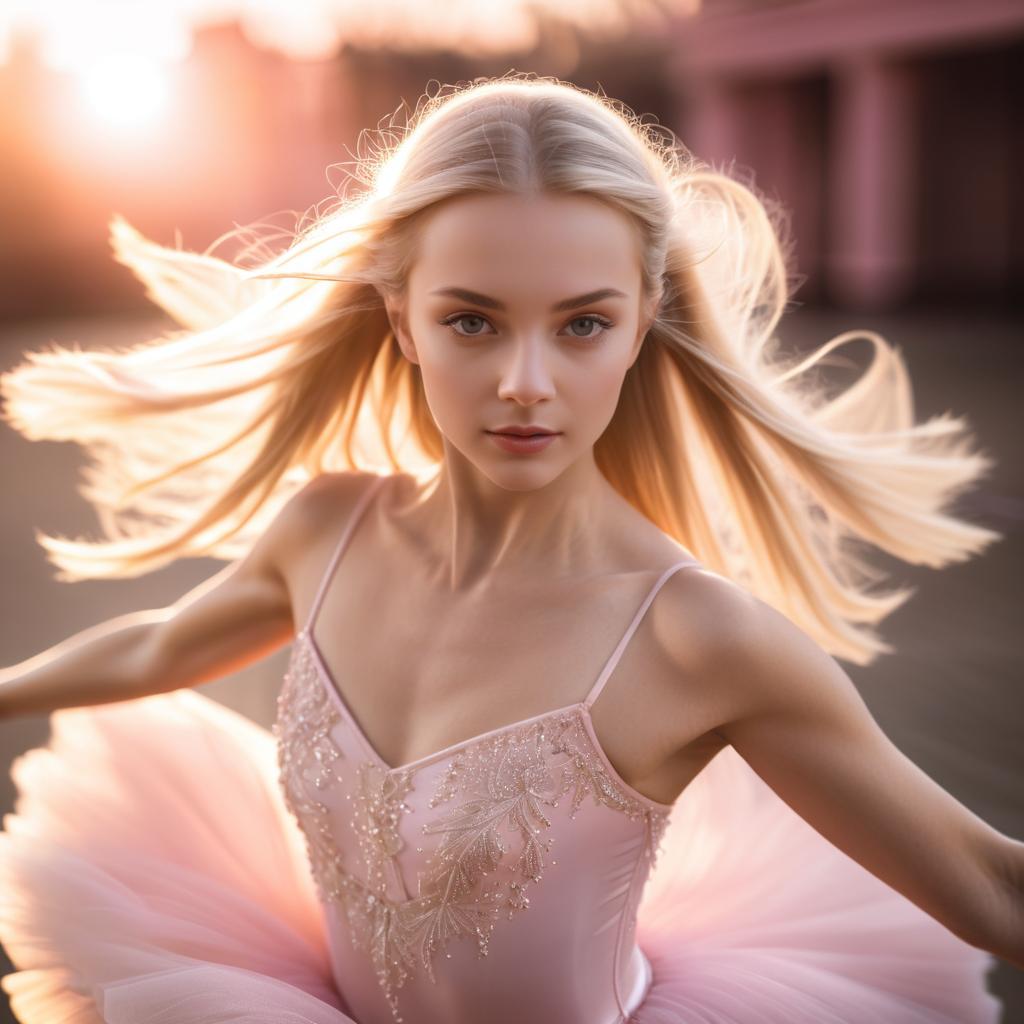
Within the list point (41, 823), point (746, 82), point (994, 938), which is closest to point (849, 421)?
point (994, 938)

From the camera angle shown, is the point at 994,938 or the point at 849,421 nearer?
the point at 994,938

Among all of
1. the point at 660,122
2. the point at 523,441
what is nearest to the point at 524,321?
the point at 523,441

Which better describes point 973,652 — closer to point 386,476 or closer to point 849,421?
point 849,421

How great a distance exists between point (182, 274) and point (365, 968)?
121 centimetres

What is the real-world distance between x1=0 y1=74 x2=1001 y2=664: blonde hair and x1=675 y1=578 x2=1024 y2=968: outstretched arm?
436 millimetres

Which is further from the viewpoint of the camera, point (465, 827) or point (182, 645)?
point (182, 645)

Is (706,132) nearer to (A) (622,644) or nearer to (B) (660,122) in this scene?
(B) (660,122)

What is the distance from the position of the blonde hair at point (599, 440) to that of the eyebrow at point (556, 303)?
114mm

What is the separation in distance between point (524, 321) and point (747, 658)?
0.47 m

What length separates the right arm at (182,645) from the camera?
204 centimetres

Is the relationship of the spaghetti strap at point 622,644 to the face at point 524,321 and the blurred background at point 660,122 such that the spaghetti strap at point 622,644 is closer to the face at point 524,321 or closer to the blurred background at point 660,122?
the face at point 524,321

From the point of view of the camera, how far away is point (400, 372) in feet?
6.63

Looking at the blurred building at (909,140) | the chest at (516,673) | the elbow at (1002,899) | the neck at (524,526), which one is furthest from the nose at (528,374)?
the blurred building at (909,140)

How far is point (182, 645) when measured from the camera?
2055mm
